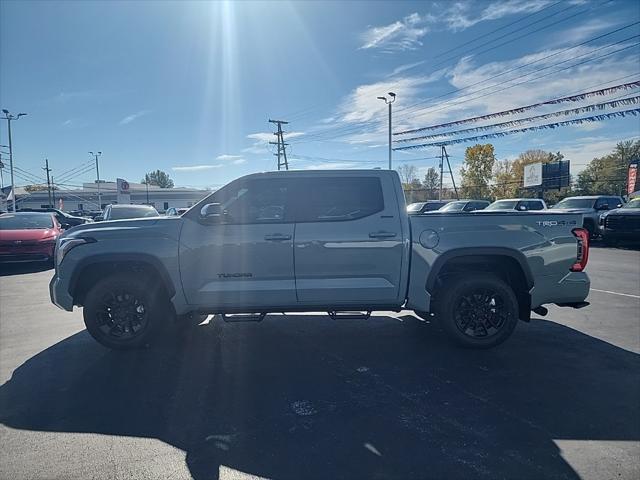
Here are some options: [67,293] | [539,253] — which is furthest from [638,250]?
[67,293]

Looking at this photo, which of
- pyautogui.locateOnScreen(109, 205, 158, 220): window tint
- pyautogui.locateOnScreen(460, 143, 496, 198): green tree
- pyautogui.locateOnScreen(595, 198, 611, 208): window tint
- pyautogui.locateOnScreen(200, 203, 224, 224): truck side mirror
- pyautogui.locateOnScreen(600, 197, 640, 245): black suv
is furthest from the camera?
pyautogui.locateOnScreen(460, 143, 496, 198): green tree

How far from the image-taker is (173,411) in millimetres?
3273

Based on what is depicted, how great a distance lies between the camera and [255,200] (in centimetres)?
455

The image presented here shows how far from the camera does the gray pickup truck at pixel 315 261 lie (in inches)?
171

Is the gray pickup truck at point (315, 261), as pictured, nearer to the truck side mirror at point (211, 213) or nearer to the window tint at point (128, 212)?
the truck side mirror at point (211, 213)

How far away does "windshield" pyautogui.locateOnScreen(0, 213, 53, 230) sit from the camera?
36.9 ft

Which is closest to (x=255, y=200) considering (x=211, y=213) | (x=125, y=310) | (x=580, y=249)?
(x=211, y=213)

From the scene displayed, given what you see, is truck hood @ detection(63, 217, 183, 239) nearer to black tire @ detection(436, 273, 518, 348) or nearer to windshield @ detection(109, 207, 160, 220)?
black tire @ detection(436, 273, 518, 348)

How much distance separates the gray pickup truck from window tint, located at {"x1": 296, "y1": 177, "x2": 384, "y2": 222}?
1cm

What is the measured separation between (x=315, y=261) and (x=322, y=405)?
157cm

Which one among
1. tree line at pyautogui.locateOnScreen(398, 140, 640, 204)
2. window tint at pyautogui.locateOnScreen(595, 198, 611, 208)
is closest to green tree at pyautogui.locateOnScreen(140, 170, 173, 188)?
tree line at pyautogui.locateOnScreen(398, 140, 640, 204)

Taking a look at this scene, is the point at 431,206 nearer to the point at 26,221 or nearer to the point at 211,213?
the point at 26,221

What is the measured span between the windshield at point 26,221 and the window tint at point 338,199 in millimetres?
10717

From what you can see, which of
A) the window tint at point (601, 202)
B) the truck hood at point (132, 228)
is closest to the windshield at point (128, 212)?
the truck hood at point (132, 228)
